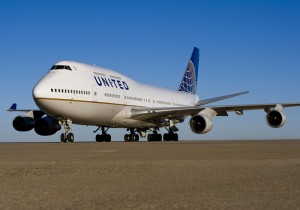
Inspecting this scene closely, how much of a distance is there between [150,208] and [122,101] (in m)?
24.4

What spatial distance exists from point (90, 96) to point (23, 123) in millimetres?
5106

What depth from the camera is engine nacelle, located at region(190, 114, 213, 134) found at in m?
23.7

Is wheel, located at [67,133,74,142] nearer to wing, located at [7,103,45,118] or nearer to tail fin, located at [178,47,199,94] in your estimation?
wing, located at [7,103,45,118]

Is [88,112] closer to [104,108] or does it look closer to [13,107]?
[104,108]

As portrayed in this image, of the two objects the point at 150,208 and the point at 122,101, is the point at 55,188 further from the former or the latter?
the point at 122,101

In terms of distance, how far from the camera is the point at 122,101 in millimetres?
27562

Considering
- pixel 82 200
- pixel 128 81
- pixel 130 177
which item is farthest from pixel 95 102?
pixel 82 200

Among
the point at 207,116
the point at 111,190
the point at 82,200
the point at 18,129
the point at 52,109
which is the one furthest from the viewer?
the point at 18,129

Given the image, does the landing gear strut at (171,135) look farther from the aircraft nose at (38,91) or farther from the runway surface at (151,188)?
the runway surface at (151,188)

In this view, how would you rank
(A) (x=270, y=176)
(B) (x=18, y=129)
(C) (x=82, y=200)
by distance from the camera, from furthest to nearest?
(B) (x=18, y=129), (A) (x=270, y=176), (C) (x=82, y=200)

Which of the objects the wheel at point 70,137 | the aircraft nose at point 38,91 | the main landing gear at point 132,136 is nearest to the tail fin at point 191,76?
the main landing gear at point 132,136

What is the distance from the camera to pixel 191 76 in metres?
42.6

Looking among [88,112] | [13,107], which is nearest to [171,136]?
[88,112]

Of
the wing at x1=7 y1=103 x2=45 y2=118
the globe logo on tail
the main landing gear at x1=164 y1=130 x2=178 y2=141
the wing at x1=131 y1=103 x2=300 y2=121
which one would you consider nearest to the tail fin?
the globe logo on tail
